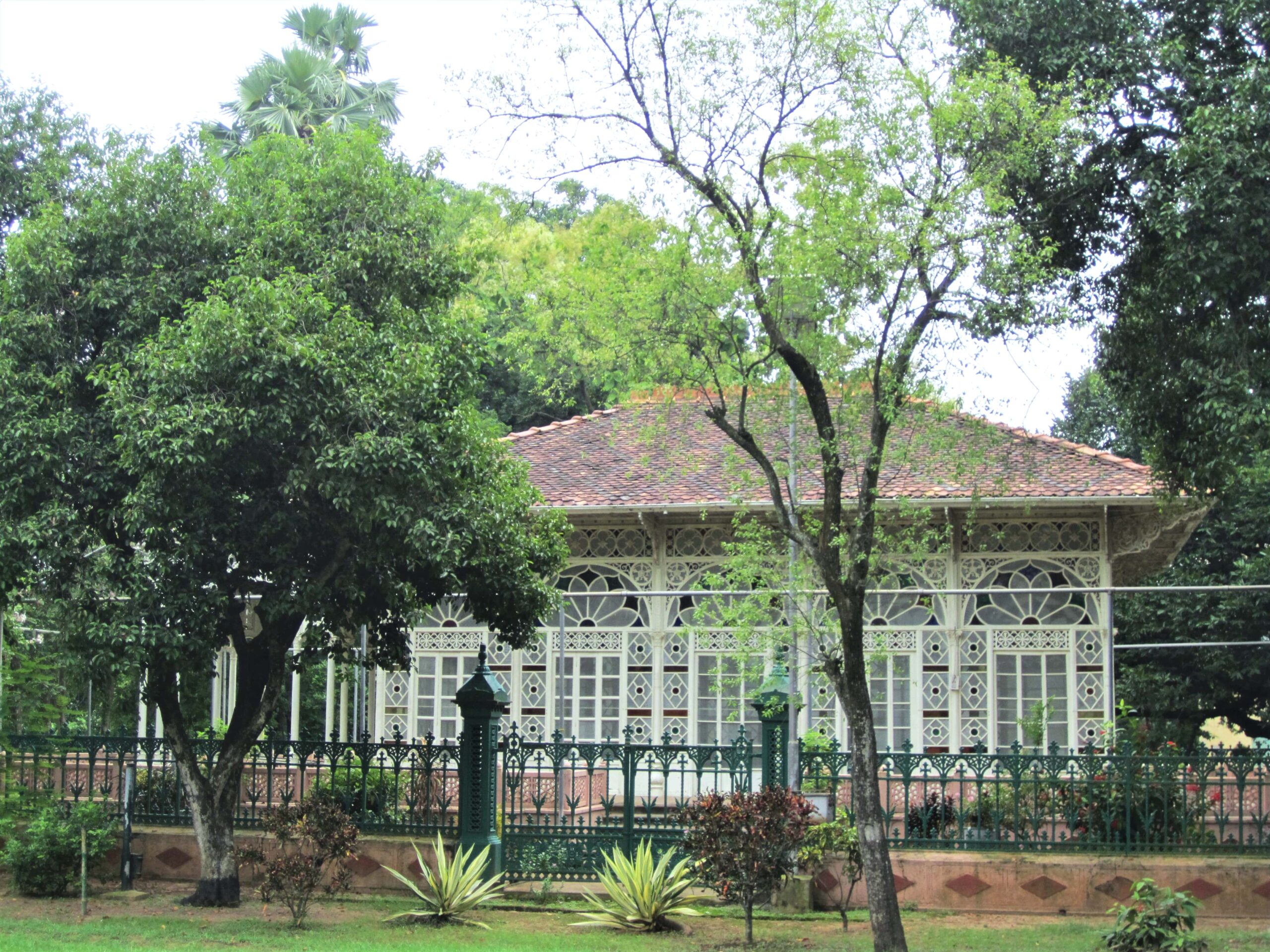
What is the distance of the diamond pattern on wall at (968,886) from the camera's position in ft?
38.0

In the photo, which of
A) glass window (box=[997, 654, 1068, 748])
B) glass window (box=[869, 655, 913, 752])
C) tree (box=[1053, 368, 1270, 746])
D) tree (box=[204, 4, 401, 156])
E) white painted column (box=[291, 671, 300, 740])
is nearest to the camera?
Answer: glass window (box=[997, 654, 1068, 748])

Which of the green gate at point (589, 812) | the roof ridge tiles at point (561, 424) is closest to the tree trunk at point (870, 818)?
the green gate at point (589, 812)

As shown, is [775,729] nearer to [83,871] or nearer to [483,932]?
[483,932]

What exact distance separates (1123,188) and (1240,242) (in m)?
1.58

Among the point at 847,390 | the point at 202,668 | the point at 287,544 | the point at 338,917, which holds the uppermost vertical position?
the point at 847,390

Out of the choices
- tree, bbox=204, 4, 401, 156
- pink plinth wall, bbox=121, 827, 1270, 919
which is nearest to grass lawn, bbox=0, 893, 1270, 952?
pink plinth wall, bbox=121, 827, 1270, 919

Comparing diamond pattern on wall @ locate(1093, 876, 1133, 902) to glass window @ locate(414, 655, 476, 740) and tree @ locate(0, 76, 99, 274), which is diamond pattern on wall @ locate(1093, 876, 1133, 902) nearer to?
glass window @ locate(414, 655, 476, 740)

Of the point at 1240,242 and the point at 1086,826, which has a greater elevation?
the point at 1240,242

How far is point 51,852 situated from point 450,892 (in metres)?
3.69

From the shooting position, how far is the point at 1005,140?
10.1 m

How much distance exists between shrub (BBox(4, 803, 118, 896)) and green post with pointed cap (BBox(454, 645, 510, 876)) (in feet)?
10.7

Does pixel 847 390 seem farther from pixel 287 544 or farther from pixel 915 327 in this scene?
pixel 287 544

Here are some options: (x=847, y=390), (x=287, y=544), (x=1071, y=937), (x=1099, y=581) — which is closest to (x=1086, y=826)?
(x=1071, y=937)

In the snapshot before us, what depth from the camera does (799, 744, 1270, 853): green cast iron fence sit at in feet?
37.9
